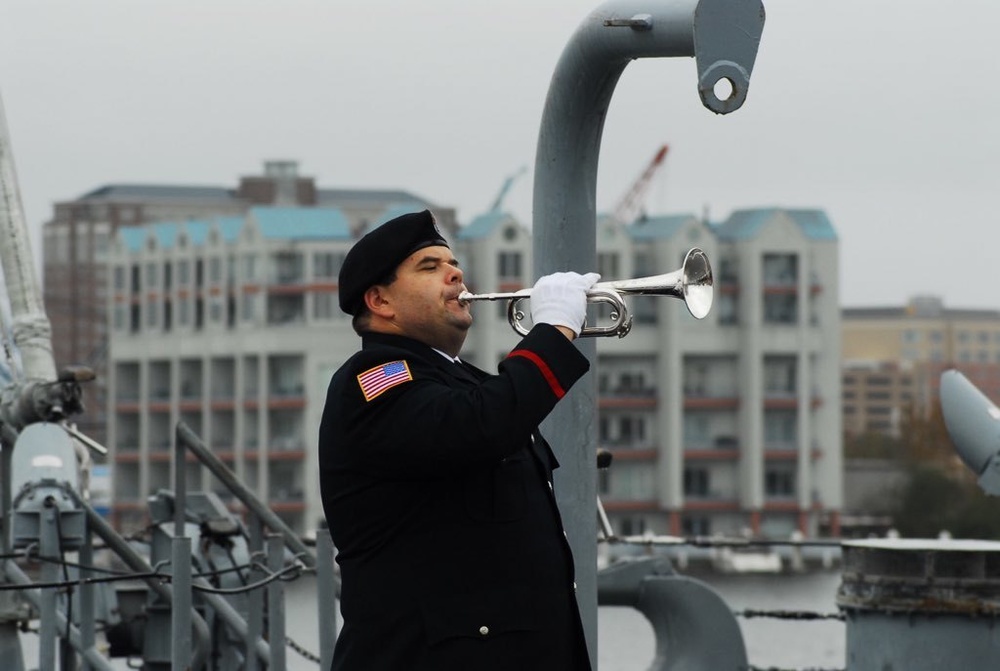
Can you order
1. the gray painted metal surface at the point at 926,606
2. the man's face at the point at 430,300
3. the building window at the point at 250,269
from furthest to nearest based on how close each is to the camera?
1. the building window at the point at 250,269
2. the gray painted metal surface at the point at 926,606
3. the man's face at the point at 430,300

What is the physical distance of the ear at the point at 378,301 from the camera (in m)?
4.89

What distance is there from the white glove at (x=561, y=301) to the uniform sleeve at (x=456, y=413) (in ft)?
0.15

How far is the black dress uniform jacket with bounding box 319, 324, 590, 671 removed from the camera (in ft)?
15.2

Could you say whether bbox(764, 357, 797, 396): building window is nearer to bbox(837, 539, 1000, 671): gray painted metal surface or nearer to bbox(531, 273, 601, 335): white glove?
bbox(837, 539, 1000, 671): gray painted metal surface

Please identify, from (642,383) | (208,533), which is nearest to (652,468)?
(642,383)

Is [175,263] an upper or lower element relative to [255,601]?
upper

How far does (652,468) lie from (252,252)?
23.0 meters

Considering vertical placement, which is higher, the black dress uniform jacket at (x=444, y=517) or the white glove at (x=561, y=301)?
the white glove at (x=561, y=301)

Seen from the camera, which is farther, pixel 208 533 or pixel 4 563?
pixel 208 533

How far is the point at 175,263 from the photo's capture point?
12188 centimetres

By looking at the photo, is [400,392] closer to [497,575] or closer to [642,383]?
[497,575]

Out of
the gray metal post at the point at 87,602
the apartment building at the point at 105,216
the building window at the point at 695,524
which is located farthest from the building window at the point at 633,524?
the gray metal post at the point at 87,602

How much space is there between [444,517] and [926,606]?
132 inches

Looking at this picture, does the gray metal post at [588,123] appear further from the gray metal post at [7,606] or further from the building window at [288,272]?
the building window at [288,272]
